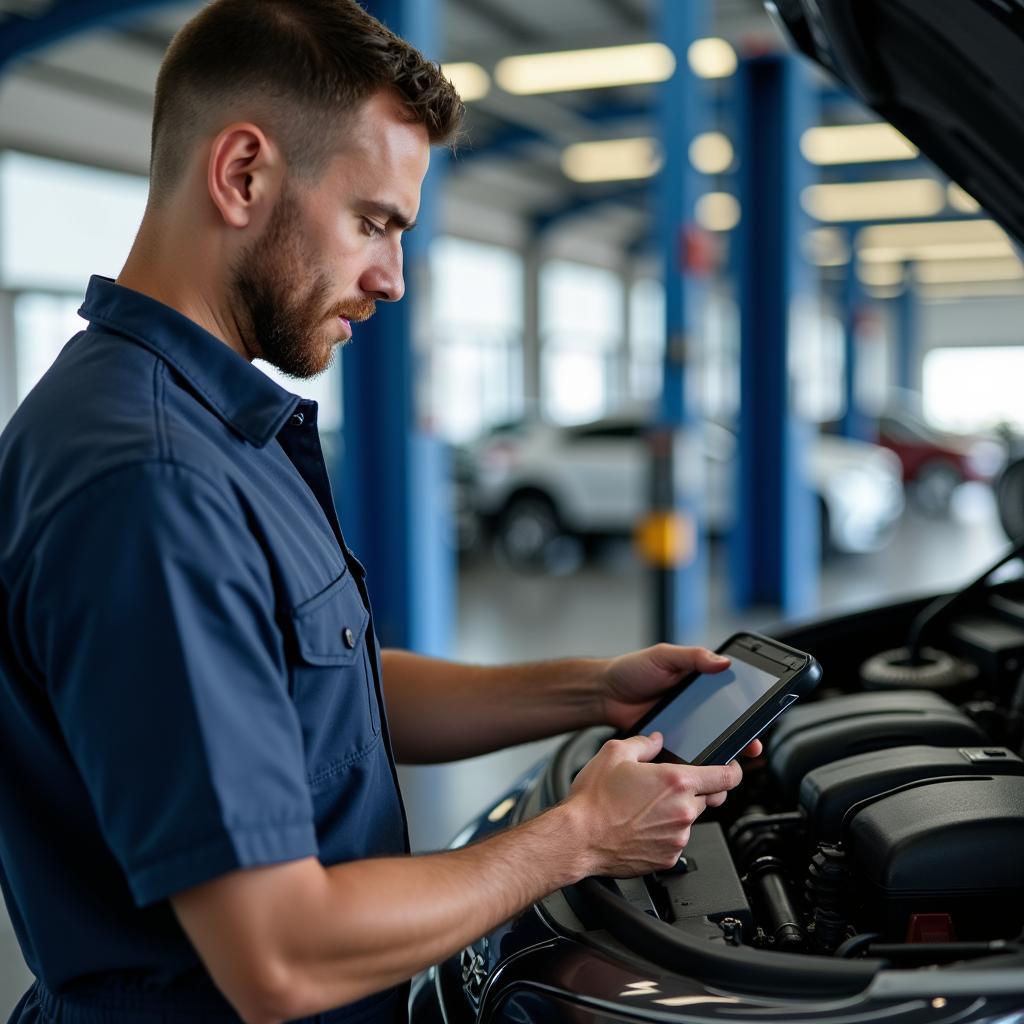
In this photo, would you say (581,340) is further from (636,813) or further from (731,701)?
(636,813)

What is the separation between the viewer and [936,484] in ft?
48.8

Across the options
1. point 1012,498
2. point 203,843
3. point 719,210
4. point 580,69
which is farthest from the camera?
point 719,210

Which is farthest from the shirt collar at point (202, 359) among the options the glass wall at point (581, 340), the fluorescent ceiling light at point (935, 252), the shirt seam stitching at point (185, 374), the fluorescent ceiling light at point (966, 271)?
the fluorescent ceiling light at point (966, 271)

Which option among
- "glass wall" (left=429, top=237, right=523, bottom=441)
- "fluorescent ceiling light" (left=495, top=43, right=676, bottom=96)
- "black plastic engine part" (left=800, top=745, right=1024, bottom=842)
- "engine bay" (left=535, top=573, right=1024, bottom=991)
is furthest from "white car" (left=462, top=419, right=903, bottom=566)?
"black plastic engine part" (left=800, top=745, right=1024, bottom=842)

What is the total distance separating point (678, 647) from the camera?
1786 millimetres

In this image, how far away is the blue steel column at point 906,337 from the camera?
2564cm

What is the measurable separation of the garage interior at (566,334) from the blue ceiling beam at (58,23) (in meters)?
0.02

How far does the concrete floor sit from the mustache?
2389 millimetres

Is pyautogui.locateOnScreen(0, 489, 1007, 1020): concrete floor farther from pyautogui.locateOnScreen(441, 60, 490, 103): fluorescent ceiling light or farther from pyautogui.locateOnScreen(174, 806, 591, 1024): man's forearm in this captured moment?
pyautogui.locateOnScreen(441, 60, 490, 103): fluorescent ceiling light

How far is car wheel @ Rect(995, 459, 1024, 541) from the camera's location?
258 cm

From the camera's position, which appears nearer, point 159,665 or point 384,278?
point 159,665

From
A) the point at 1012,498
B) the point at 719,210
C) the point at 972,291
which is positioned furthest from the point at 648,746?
the point at 972,291

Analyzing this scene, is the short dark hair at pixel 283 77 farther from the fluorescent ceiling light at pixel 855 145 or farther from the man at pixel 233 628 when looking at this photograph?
the fluorescent ceiling light at pixel 855 145

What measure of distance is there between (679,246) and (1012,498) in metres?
3.53
